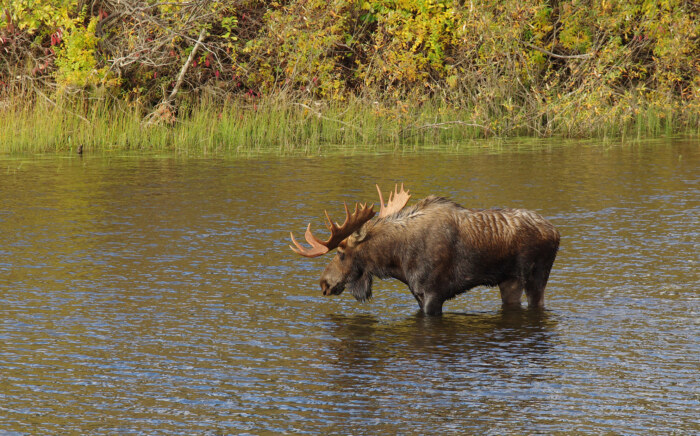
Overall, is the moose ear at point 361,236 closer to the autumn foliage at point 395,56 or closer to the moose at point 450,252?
the moose at point 450,252

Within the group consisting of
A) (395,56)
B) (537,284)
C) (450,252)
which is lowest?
(537,284)

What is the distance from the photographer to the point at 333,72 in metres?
25.7

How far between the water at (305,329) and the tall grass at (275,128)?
20.6ft

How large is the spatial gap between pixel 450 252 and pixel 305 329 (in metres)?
1.37

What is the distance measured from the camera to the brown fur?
9031 millimetres

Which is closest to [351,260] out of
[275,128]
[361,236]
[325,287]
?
[361,236]

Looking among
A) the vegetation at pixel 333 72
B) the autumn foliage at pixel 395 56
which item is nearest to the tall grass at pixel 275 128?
the vegetation at pixel 333 72

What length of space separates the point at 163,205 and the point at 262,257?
150 inches

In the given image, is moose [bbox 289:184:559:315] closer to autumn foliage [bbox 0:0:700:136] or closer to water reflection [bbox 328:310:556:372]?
water reflection [bbox 328:310:556:372]

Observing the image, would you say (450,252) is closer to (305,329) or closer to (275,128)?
(305,329)

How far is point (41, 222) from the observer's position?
44.2 feet

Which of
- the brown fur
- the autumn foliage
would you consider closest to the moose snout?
the brown fur

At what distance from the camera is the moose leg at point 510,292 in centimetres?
927

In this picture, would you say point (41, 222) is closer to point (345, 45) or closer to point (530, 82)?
point (345, 45)
